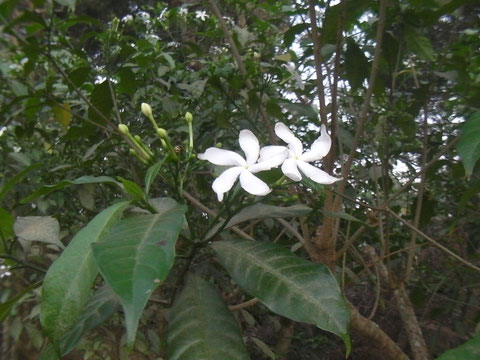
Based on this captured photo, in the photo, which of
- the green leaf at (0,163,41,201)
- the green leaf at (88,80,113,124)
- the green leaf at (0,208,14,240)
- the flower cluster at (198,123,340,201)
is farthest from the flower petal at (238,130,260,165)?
the green leaf at (88,80,113,124)

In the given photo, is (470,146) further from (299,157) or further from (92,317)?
(92,317)

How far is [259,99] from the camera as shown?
1.56 m

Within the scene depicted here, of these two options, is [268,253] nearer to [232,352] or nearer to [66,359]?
[232,352]

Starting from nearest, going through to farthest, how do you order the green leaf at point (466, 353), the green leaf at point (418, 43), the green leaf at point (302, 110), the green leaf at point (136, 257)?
1. the green leaf at point (136, 257)
2. the green leaf at point (466, 353)
3. the green leaf at point (418, 43)
4. the green leaf at point (302, 110)

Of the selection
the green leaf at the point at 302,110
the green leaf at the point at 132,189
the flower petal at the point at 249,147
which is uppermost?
the green leaf at the point at 302,110

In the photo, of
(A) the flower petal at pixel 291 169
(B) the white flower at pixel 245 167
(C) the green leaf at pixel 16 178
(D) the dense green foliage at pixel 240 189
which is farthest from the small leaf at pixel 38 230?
(A) the flower petal at pixel 291 169

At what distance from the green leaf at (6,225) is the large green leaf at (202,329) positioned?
0.40 m

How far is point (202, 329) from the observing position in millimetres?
858

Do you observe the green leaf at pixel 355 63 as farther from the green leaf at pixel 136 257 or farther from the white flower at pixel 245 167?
the green leaf at pixel 136 257

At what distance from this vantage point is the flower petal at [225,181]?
0.84 meters

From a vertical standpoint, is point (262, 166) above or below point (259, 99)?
below

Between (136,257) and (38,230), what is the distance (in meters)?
0.51

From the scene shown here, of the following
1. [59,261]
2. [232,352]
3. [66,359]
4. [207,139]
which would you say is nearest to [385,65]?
[207,139]

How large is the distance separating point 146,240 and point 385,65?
1276mm
